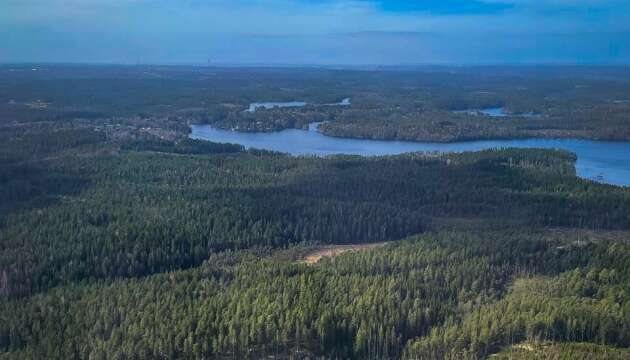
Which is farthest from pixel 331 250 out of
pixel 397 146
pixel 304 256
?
pixel 397 146

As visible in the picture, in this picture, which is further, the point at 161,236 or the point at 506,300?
the point at 161,236

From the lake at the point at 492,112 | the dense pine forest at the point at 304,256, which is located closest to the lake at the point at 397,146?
the dense pine forest at the point at 304,256

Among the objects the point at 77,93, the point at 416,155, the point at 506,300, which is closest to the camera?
the point at 506,300

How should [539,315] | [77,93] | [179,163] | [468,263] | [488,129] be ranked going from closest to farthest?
[539,315] → [468,263] → [179,163] → [488,129] → [77,93]

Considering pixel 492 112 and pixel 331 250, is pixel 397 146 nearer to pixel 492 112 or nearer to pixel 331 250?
pixel 492 112

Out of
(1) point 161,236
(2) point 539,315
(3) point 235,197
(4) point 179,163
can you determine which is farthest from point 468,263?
(4) point 179,163

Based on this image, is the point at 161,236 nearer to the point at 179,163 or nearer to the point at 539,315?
the point at 539,315
